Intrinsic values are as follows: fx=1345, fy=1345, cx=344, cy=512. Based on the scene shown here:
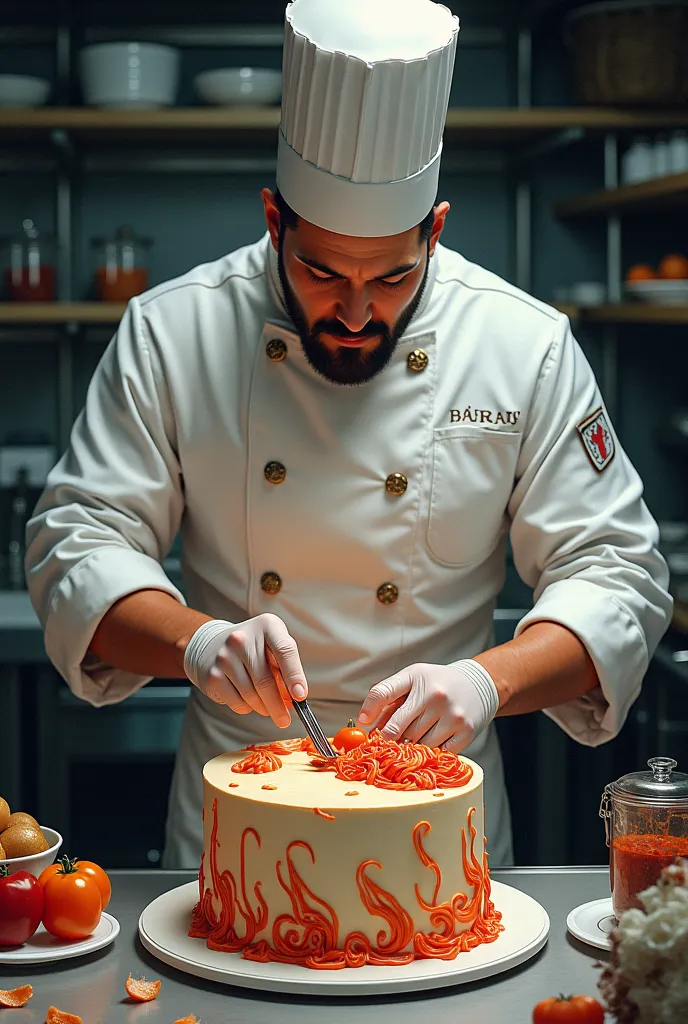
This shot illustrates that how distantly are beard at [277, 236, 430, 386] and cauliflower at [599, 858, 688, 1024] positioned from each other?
2.89ft

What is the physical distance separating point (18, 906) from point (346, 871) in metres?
0.32

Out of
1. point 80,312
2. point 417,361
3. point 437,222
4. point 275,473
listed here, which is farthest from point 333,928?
point 80,312

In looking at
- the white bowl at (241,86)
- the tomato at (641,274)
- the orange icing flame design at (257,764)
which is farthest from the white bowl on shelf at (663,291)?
the orange icing flame design at (257,764)

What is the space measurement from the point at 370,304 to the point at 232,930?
2.46 ft

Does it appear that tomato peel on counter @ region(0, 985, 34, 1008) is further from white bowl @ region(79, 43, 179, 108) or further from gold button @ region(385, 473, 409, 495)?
white bowl @ region(79, 43, 179, 108)

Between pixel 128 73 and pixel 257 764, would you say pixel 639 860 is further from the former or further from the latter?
pixel 128 73

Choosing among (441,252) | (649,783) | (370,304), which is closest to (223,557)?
(370,304)

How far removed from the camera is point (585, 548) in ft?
5.98

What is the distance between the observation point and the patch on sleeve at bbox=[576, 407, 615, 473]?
1.87m

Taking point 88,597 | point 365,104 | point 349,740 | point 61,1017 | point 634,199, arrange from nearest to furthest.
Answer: point 61,1017
point 349,740
point 365,104
point 88,597
point 634,199

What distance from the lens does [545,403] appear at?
1.89m

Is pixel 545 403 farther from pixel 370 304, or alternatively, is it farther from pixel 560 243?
pixel 560 243

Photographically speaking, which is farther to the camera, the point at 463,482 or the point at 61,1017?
the point at 463,482

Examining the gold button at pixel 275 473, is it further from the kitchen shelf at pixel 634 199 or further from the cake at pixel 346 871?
the kitchen shelf at pixel 634 199
